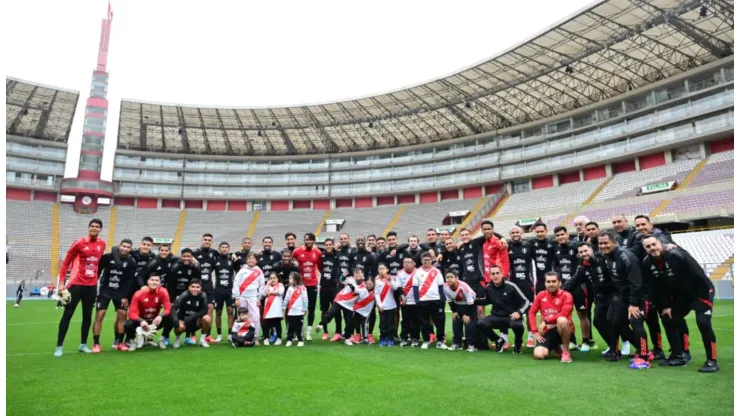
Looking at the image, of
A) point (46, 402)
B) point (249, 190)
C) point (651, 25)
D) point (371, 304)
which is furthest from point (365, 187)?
point (46, 402)

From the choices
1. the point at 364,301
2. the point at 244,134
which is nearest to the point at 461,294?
the point at 364,301

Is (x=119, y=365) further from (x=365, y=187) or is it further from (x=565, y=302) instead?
(x=365, y=187)

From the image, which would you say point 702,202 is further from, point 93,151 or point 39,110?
point 39,110

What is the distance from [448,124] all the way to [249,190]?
25824 millimetres

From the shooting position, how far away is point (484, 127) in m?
47.4

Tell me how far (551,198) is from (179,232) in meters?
38.5

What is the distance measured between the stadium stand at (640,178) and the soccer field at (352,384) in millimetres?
30861

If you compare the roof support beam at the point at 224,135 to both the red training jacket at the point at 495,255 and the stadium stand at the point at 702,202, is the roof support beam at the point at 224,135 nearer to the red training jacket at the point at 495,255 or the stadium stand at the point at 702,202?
the stadium stand at the point at 702,202

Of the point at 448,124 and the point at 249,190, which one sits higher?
the point at 448,124

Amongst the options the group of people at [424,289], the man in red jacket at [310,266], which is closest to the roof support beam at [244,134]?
the man in red jacket at [310,266]

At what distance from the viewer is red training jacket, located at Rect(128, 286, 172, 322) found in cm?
792

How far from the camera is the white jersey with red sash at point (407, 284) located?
8.35 metres

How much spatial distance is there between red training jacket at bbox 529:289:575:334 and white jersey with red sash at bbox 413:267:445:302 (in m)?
1.69

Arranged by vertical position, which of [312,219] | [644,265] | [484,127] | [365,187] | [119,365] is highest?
[484,127]
